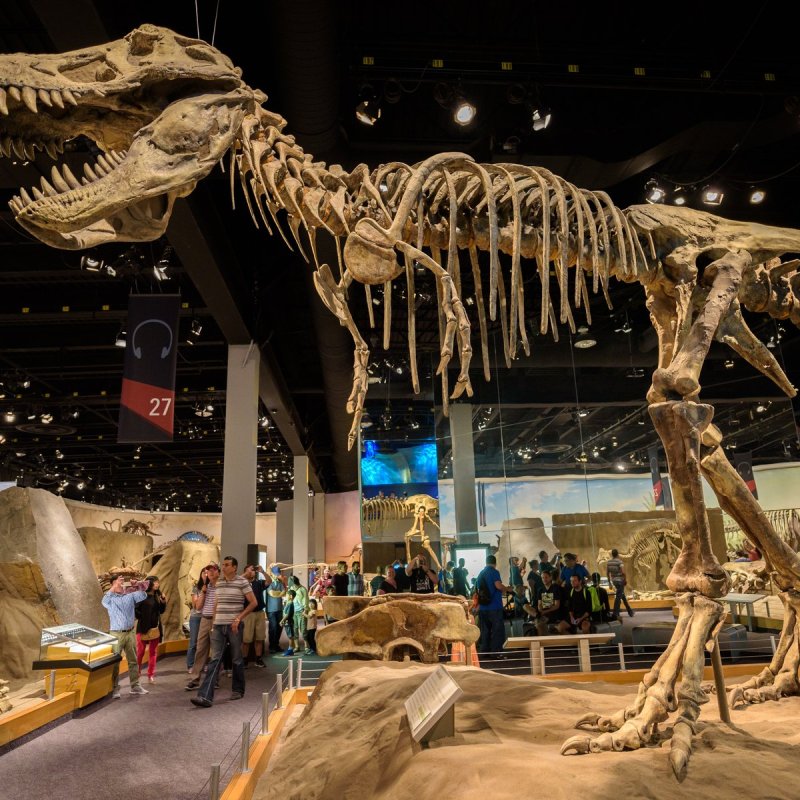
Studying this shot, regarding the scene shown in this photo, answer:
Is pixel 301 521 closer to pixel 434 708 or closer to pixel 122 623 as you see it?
pixel 122 623

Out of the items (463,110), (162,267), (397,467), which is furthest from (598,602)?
(162,267)

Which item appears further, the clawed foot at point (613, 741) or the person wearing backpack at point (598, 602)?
the person wearing backpack at point (598, 602)

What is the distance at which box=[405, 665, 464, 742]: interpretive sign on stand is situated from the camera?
2.46 m

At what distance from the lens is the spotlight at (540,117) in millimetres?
5859

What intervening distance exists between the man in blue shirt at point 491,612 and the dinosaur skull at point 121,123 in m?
5.35

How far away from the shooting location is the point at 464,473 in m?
9.34

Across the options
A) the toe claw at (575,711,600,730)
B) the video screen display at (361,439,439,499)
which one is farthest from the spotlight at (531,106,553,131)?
the video screen display at (361,439,439,499)

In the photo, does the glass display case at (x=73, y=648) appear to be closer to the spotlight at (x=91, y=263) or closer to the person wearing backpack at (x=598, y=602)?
the spotlight at (x=91, y=263)

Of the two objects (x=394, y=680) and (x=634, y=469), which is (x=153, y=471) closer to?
(x=634, y=469)

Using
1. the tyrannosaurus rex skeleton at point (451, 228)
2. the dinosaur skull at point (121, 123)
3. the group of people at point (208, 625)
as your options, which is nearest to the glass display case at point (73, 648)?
the group of people at point (208, 625)

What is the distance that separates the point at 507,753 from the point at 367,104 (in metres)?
5.34

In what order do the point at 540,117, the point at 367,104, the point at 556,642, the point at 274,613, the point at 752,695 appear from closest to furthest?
the point at 752,695, the point at 367,104, the point at 540,117, the point at 556,642, the point at 274,613

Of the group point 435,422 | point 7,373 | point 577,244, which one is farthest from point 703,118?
point 7,373

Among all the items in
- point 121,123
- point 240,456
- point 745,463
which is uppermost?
point 121,123
